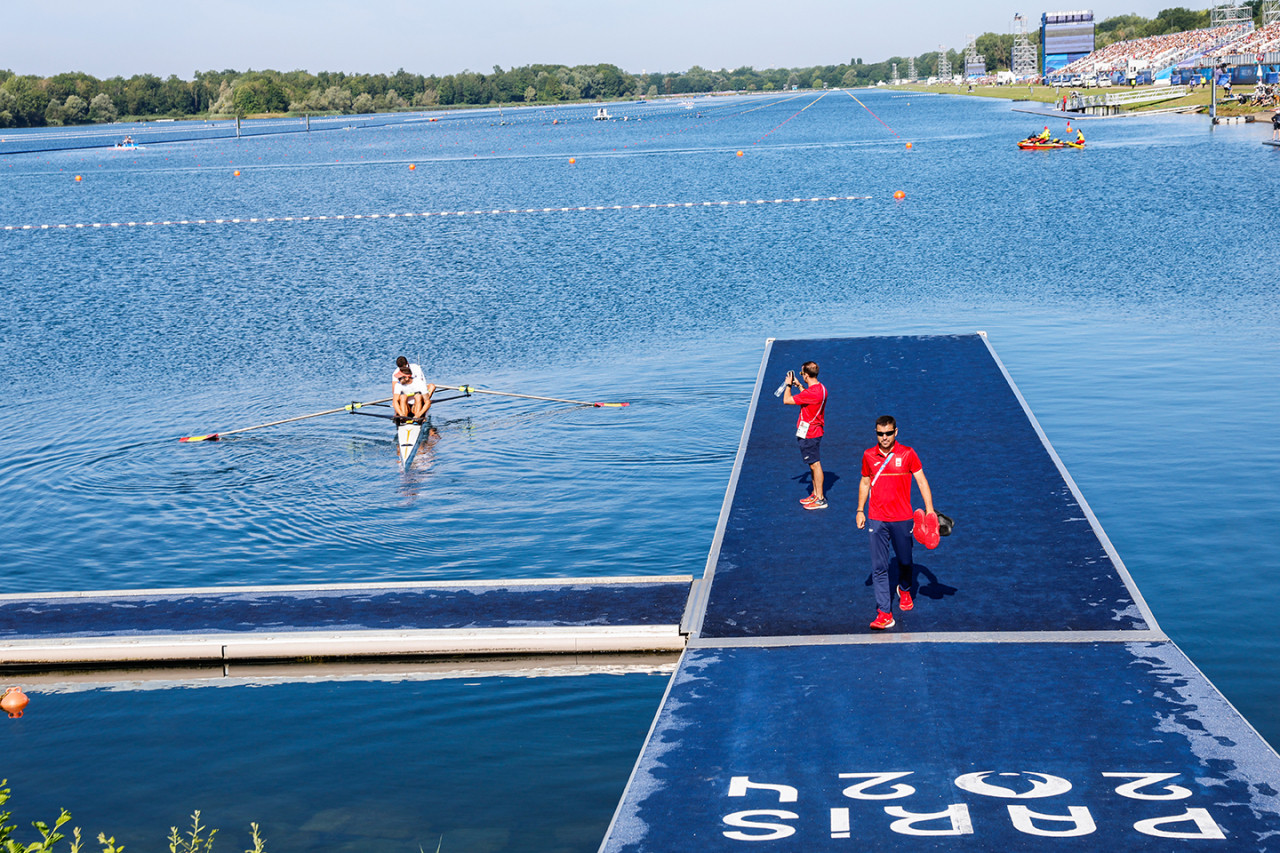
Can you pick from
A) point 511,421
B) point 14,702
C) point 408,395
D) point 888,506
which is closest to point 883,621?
point 888,506

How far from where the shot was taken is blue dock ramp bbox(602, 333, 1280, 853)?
370 inches

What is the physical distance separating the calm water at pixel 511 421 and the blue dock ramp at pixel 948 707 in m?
1.13

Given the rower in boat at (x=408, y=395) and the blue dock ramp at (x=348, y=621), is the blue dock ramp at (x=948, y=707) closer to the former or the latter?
the blue dock ramp at (x=348, y=621)

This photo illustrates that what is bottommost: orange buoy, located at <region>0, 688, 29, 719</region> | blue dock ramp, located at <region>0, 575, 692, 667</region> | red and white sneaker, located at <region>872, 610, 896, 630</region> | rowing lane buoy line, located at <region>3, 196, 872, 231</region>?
orange buoy, located at <region>0, 688, 29, 719</region>

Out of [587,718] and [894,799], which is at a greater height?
[894,799]

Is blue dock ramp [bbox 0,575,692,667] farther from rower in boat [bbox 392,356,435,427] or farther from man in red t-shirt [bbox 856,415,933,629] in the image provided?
rower in boat [bbox 392,356,435,427]

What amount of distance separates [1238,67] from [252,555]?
148169 mm

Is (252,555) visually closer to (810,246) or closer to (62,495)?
(62,495)

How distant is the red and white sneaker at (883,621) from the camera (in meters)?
13.1

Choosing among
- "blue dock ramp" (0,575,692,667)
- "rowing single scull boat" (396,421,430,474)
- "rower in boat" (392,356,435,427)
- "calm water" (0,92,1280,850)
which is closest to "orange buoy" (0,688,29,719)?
"calm water" (0,92,1280,850)

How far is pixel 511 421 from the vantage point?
26.6 m

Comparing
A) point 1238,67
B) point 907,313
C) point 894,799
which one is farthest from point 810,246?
point 1238,67

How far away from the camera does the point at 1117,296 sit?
37.1m

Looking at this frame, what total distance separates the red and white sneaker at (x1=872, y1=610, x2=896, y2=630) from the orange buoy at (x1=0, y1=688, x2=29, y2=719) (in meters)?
9.86
